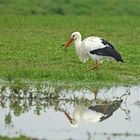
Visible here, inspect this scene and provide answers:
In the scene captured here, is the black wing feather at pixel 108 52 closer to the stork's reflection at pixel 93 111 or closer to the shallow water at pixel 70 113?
the shallow water at pixel 70 113

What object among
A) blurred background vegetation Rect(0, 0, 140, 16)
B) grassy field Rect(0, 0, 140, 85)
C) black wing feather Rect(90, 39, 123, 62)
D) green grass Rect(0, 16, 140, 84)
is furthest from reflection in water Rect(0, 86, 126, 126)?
blurred background vegetation Rect(0, 0, 140, 16)

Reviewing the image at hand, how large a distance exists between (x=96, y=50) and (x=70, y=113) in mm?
3771

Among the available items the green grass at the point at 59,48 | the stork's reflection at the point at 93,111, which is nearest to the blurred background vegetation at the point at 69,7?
the green grass at the point at 59,48

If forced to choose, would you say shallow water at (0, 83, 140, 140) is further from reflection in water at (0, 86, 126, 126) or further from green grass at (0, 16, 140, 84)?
green grass at (0, 16, 140, 84)

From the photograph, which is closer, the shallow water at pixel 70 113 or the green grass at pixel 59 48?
the shallow water at pixel 70 113

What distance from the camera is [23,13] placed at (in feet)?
88.3

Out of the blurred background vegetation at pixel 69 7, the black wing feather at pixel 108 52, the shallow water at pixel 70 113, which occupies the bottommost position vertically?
the shallow water at pixel 70 113

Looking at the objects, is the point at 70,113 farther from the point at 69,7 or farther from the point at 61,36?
the point at 69,7

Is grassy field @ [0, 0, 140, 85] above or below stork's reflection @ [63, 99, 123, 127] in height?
above

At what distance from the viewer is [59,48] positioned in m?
18.5

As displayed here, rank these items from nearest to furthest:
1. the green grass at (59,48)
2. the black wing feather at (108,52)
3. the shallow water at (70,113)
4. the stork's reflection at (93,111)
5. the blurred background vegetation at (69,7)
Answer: the shallow water at (70,113) → the stork's reflection at (93,111) → the green grass at (59,48) → the black wing feather at (108,52) → the blurred background vegetation at (69,7)

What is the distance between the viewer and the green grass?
13883mm

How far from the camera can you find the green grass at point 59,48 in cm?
1388

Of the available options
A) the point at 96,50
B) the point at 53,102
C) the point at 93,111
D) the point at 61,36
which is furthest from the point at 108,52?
the point at 61,36
